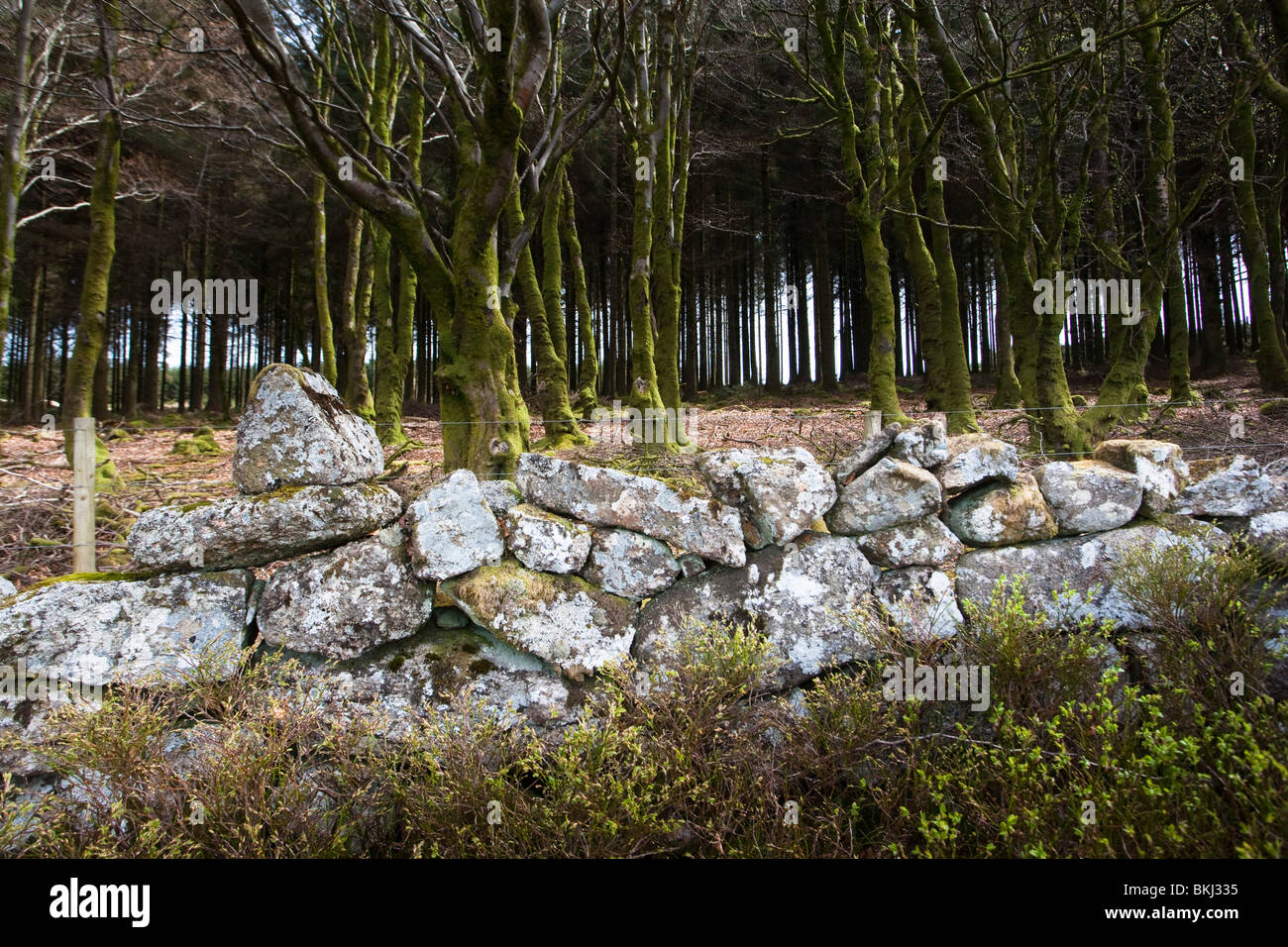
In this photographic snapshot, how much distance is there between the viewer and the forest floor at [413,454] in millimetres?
4648

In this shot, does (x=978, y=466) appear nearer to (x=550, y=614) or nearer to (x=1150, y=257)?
(x=550, y=614)

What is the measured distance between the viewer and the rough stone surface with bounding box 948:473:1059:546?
2.97m

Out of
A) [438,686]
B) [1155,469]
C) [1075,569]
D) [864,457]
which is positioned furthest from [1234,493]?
[438,686]

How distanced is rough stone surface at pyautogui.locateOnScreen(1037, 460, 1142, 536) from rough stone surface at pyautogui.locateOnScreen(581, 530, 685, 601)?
1965 millimetres

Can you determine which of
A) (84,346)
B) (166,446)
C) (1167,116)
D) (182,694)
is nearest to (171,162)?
(166,446)

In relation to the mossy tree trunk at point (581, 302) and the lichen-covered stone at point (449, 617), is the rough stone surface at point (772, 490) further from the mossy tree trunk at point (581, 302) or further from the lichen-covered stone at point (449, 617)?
the mossy tree trunk at point (581, 302)

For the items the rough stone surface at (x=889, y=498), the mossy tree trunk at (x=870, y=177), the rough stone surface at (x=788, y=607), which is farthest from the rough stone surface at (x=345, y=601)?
the mossy tree trunk at (x=870, y=177)

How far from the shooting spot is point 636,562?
286 centimetres

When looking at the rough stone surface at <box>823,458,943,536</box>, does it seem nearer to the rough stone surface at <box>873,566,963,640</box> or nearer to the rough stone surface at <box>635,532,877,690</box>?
the rough stone surface at <box>635,532,877,690</box>

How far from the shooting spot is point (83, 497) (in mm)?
3584

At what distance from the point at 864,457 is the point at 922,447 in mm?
287

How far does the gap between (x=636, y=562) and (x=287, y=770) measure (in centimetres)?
159
